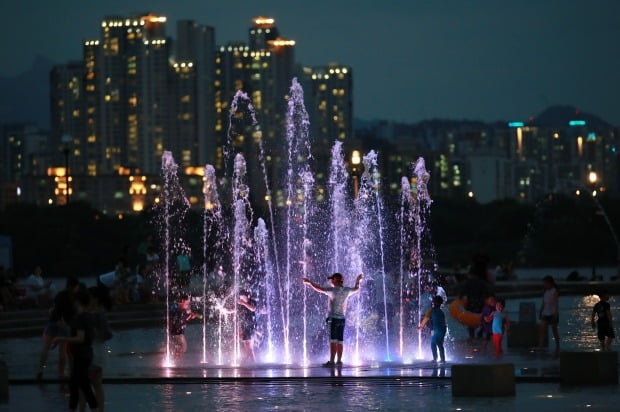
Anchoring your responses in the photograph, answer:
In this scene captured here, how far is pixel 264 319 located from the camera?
→ 2856 centimetres

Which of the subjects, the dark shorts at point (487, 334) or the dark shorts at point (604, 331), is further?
the dark shorts at point (487, 334)

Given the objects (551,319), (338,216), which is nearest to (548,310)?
(551,319)

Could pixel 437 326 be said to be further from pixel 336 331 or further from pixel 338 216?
pixel 338 216

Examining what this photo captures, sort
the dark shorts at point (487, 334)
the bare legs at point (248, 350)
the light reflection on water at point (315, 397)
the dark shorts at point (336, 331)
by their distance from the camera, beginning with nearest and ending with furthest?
the light reflection on water at point (315, 397) → the dark shorts at point (336, 331) → the bare legs at point (248, 350) → the dark shorts at point (487, 334)

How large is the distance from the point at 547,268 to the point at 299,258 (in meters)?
67.6

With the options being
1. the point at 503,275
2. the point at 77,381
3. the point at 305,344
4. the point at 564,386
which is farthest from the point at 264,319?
the point at 503,275

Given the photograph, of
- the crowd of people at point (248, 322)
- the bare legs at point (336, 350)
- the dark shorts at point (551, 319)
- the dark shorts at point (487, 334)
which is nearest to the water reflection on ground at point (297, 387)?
the bare legs at point (336, 350)

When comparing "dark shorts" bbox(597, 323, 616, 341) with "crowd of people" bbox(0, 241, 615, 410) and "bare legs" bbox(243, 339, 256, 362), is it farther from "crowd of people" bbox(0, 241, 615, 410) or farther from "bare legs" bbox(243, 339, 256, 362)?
"bare legs" bbox(243, 339, 256, 362)

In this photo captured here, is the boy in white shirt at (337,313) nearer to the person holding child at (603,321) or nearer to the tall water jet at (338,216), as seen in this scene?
the person holding child at (603,321)

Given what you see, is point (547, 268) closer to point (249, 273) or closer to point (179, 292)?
point (249, 273)

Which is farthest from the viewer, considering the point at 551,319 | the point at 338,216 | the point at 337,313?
the point at 338,216

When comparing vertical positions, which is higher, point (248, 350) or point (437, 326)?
point (437, 326)

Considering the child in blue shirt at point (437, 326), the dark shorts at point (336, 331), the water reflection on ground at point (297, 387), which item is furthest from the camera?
the child in blue shirt at point (437, 326)

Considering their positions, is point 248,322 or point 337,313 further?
point 248,322
